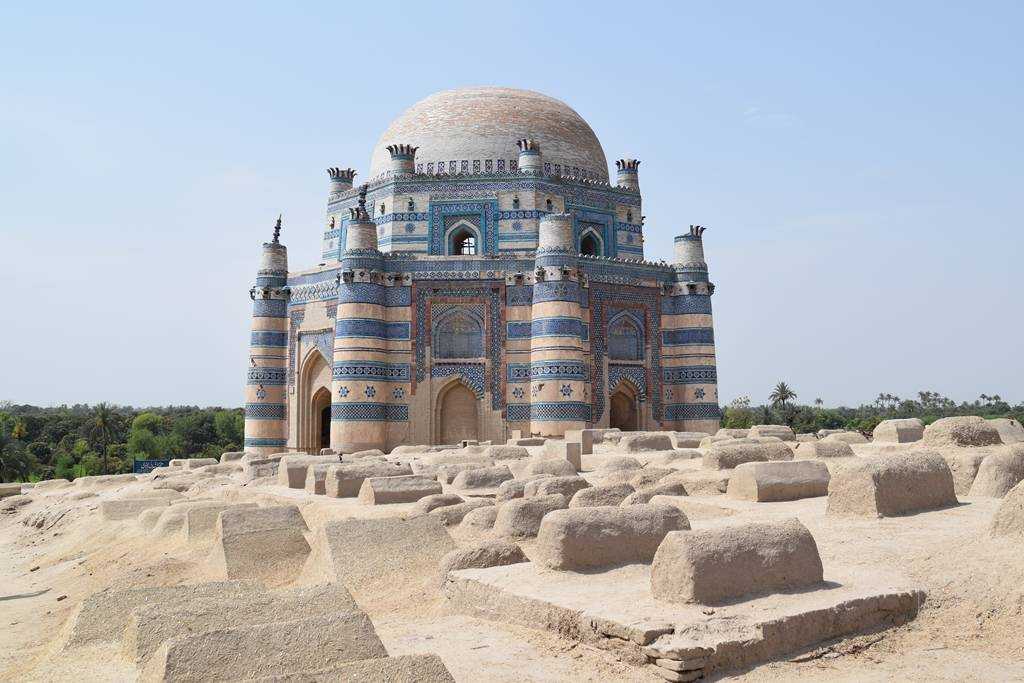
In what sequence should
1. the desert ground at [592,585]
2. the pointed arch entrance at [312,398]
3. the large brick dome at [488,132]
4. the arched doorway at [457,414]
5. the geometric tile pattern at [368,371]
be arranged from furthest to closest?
the large brick dome at [488,132] → the pointed arch entrance at [312,398] → the arched doorway at [457,414] → the geometric tile pattern at [368,371] → the desert ground at [592,585]

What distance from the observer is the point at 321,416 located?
31.3 metres

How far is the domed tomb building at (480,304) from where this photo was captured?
27.6 meters

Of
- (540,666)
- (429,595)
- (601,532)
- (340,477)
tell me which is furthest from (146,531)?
(540,666)

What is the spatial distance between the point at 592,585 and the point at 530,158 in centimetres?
2581

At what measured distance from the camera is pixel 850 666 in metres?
5.49

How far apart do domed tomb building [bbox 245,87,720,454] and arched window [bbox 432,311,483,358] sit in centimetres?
5

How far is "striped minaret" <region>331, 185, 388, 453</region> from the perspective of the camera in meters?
27.2

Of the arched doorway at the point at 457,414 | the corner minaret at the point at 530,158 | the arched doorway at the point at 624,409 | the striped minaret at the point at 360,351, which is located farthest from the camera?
the corner minaret at the point at 530,158

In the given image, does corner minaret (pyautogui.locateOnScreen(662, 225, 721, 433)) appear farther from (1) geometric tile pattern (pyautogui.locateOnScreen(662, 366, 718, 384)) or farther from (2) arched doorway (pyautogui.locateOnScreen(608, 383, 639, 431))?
(2) arched doorway (pyautogui.locateOnScreen(608, 383, 639, 431))

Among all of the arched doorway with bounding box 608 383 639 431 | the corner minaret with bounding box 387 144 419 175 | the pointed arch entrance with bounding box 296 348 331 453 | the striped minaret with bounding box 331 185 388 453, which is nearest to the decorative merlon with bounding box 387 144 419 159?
the corner minaret with bounding box 387 144 419 175

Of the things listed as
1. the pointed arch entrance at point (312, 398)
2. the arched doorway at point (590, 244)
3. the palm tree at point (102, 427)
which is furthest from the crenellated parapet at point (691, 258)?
the palm tree at point (102, 427)

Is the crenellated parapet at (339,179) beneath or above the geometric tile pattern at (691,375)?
above

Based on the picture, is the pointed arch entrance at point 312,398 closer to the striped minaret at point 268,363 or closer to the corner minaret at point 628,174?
the striped minaret at point 268,363

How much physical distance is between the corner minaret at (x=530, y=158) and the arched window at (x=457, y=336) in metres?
5.92
